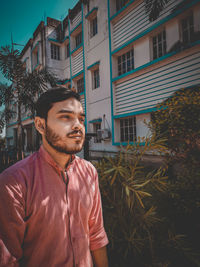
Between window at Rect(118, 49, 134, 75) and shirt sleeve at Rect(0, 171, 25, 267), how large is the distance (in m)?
6.87

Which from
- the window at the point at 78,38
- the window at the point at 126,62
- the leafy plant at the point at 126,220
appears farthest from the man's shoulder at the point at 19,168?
the window at the point at 78,38

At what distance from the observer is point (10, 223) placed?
814 mm

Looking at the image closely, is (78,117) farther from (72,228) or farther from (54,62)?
(54,62)

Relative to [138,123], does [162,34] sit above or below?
above

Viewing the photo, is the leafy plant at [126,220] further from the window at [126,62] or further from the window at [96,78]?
the window at [96,78]

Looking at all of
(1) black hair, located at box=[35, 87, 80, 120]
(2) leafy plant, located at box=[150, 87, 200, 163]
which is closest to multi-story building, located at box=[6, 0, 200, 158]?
(2) leafy plant, located at box=[150, 87, 200, 163]

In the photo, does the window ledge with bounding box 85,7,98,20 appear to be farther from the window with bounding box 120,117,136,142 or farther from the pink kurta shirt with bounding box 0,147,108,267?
the pink kurta shirt with bounding box 0,147,108,267

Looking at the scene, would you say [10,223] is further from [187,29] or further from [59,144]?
[187,29]

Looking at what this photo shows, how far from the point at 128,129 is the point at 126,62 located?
326 cm

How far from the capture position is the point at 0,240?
79cm

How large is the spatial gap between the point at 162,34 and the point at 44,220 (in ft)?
22.4

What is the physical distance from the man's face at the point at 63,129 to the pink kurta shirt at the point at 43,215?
155 millimetres

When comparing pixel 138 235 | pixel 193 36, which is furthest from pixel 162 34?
pixel 138 235

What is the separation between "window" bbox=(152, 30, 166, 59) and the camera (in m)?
5.32
